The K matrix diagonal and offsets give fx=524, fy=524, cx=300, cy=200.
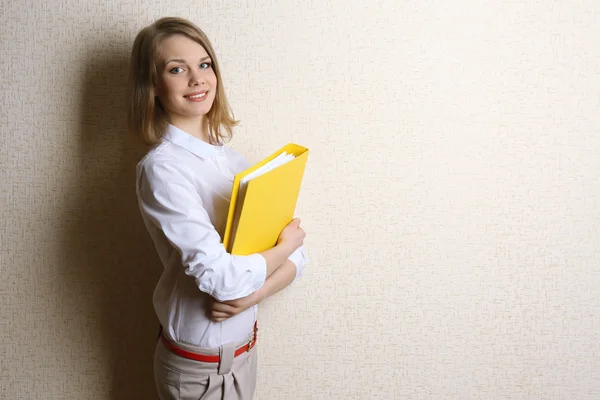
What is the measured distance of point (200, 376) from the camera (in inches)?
42.3

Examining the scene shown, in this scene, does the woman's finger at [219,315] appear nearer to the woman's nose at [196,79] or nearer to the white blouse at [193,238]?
the white blouse at [193,238]

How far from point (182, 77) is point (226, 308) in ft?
1.59

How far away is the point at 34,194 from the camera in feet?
4.30

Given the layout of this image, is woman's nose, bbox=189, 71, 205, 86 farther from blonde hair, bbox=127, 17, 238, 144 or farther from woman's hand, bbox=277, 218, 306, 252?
woman's hand, bbox=277, 218, 306, 252

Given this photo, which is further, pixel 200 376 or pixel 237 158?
pixel 237 158

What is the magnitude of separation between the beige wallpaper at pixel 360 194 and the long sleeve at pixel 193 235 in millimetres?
343

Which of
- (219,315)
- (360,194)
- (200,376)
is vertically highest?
(360,194)

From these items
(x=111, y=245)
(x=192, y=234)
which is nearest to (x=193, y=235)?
(x=192, y=234)

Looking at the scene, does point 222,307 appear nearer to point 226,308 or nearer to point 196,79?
point 226,308

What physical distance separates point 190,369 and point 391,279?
0.57 m

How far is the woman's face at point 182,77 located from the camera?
109cm

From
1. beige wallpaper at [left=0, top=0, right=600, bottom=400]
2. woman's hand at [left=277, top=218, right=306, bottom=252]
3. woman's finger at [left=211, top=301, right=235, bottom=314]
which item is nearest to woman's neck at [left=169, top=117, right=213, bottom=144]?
beige wallpaper at [left=0, top=0, right=600, bottom=400]

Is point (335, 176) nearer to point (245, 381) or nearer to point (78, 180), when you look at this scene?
point (245, 381)

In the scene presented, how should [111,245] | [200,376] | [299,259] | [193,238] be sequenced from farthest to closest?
1. [111,245]
2. [299,259]
3. [200,376]
4. [193,238]
